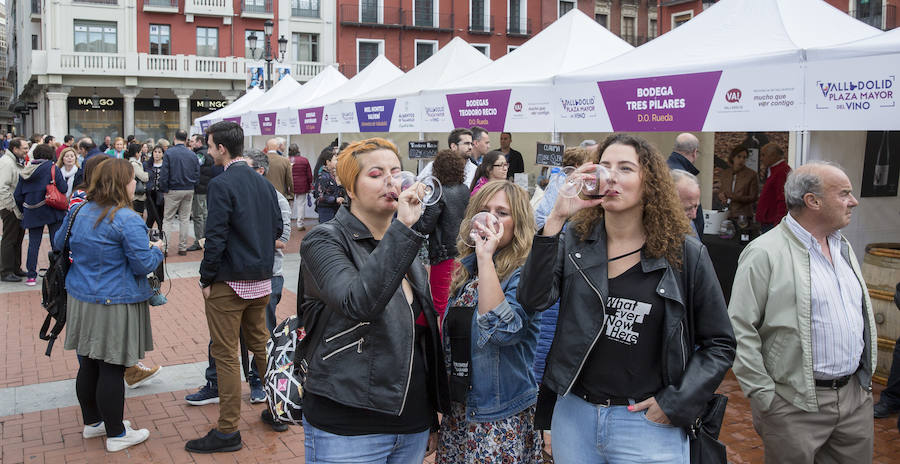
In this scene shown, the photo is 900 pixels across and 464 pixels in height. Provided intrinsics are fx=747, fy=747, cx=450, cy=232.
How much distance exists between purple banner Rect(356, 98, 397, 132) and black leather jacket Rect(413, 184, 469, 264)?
5.56 meters

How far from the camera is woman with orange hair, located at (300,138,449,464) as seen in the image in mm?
2127

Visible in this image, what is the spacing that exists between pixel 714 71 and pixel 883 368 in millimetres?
2698

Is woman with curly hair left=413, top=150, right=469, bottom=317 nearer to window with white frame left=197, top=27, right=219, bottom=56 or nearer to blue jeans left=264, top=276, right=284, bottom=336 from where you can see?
blue jeans left=264, top=276, right=284, bottom=336

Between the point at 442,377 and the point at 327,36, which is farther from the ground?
the point at 327,36

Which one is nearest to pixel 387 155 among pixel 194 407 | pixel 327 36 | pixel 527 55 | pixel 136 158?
pixel 194 407

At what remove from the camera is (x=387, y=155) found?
2.35 meters

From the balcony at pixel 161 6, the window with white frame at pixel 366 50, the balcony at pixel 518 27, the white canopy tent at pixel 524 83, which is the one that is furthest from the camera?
the balcony at pixel 518 27

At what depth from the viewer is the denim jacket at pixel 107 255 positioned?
4340 millimetres

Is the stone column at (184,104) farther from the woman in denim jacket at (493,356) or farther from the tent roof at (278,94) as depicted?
the woman in denim jacket at (493,356)

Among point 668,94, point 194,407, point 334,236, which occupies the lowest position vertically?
point 194,407

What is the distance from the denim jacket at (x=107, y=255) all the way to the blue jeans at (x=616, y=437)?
298cm

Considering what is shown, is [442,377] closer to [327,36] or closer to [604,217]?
[604,217]

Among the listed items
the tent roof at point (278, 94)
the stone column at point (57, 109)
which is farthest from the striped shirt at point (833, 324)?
the stone column at point (57, 109)

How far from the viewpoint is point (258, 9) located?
127ft
